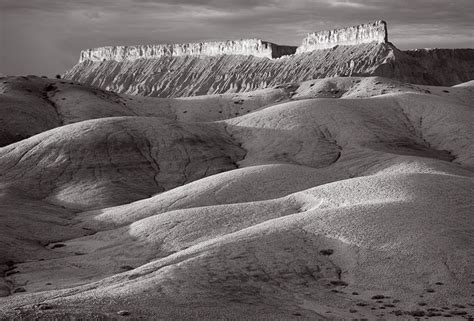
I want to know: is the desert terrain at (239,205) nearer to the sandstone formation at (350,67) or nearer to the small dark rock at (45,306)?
the small dark rock at (45,306)

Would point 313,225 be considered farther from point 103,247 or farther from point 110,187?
point 110,187

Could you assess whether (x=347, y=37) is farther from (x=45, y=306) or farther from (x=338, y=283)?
(x=45, y=306)

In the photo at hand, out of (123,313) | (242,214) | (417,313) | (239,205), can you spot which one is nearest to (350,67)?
(239,205)

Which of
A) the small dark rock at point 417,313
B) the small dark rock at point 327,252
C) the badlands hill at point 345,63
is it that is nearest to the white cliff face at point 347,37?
the badlands hill at point 345,63

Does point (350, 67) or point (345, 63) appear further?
point (345, 63)

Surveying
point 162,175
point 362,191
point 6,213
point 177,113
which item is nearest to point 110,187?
point 162,175

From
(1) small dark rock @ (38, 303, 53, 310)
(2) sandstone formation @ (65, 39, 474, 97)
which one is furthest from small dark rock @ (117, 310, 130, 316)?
(2) sandstone formation @ (65, 39, 474, 97)
